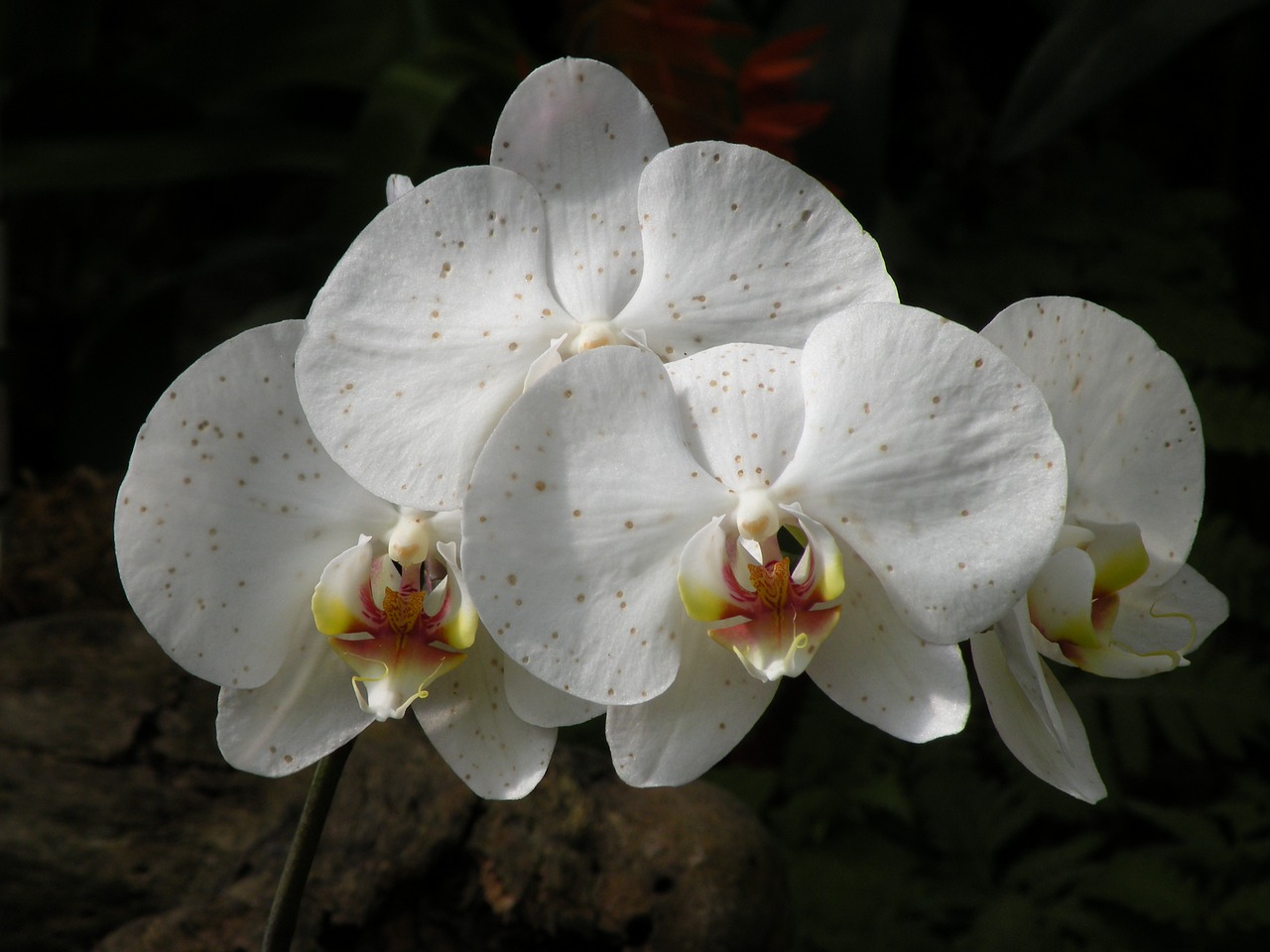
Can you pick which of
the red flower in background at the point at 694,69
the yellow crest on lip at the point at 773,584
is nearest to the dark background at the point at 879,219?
the red flower in background at the point at 694,69

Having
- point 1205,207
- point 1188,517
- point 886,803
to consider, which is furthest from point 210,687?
point 1205,207

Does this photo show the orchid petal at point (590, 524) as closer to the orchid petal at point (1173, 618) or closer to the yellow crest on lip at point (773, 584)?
Result: the yellow crest on lip at point (773, 584)

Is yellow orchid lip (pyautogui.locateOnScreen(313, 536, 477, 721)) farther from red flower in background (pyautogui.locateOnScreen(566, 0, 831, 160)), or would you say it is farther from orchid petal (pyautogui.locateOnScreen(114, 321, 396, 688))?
red flower in background (pyautogui.locateOnScreen(566, 0, 831, 160))

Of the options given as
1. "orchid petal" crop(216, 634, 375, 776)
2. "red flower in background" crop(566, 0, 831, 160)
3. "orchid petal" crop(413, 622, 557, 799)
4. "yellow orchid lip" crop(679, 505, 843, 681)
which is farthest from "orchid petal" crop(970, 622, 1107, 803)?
"red flower in background" crop(566, 0, 831, 160)

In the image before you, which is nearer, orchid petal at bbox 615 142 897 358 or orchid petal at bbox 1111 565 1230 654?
orchid petal at bbox 615 142 897 358

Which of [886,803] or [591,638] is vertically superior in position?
[591,638]

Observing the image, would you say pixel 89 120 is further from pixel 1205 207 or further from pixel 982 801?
pixel 1205 207

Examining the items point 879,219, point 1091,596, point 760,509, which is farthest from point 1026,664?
point 879,219
